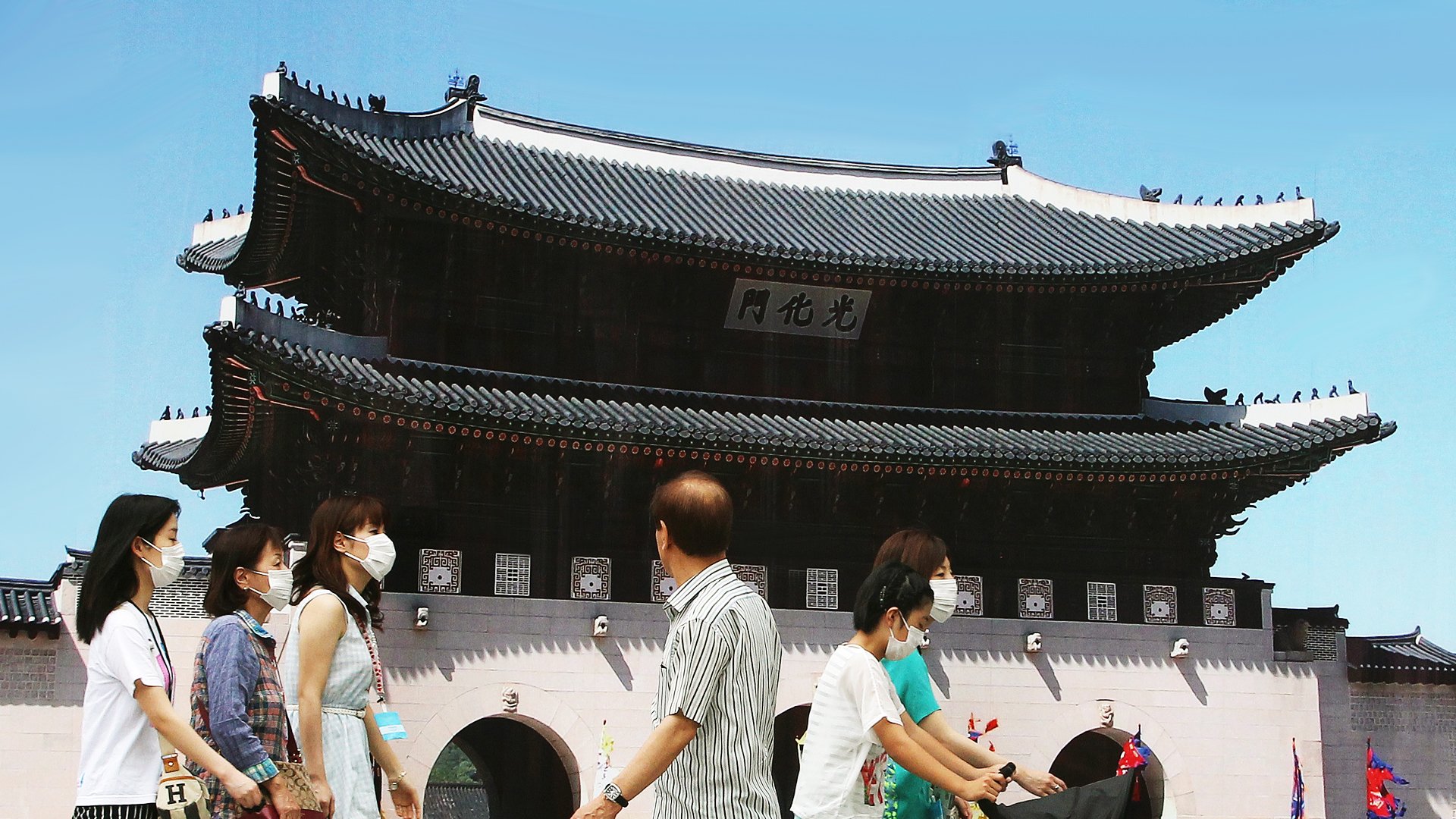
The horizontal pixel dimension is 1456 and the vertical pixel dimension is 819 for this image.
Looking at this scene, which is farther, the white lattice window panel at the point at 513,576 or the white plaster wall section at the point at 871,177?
the white plaster wall section at the point at 871,177

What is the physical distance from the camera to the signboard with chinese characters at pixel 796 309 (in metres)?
19.7

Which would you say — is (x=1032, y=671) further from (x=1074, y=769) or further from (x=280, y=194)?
(x=280, y=194)

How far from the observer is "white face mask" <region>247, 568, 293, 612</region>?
697 cm

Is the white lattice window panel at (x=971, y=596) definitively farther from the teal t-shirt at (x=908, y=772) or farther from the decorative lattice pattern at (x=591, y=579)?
the teal t-shirt at (x=908, y=772)

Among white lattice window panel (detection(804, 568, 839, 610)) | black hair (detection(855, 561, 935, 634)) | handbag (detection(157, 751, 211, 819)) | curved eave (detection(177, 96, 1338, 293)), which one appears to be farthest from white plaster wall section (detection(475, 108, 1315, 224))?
handbag (detection(157, 751, 211, 819))

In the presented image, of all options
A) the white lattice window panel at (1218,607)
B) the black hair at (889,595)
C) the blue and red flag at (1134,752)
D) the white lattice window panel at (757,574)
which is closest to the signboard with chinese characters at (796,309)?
the white lattice window panel at (757,574)

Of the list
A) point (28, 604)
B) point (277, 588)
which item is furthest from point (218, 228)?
point (277, 588)

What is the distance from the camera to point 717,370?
19688 mm

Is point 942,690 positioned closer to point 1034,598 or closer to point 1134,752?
point 1034,598

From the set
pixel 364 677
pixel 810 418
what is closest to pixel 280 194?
pixel 810 418

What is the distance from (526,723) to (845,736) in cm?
1152

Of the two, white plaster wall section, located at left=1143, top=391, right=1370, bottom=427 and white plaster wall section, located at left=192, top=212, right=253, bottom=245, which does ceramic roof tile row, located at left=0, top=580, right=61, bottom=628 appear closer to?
white plaster wall section, located at left=192, top=212, right=253, bottom=245

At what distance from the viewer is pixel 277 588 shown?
7.16 m

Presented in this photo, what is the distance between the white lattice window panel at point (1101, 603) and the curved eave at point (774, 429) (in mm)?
1576
